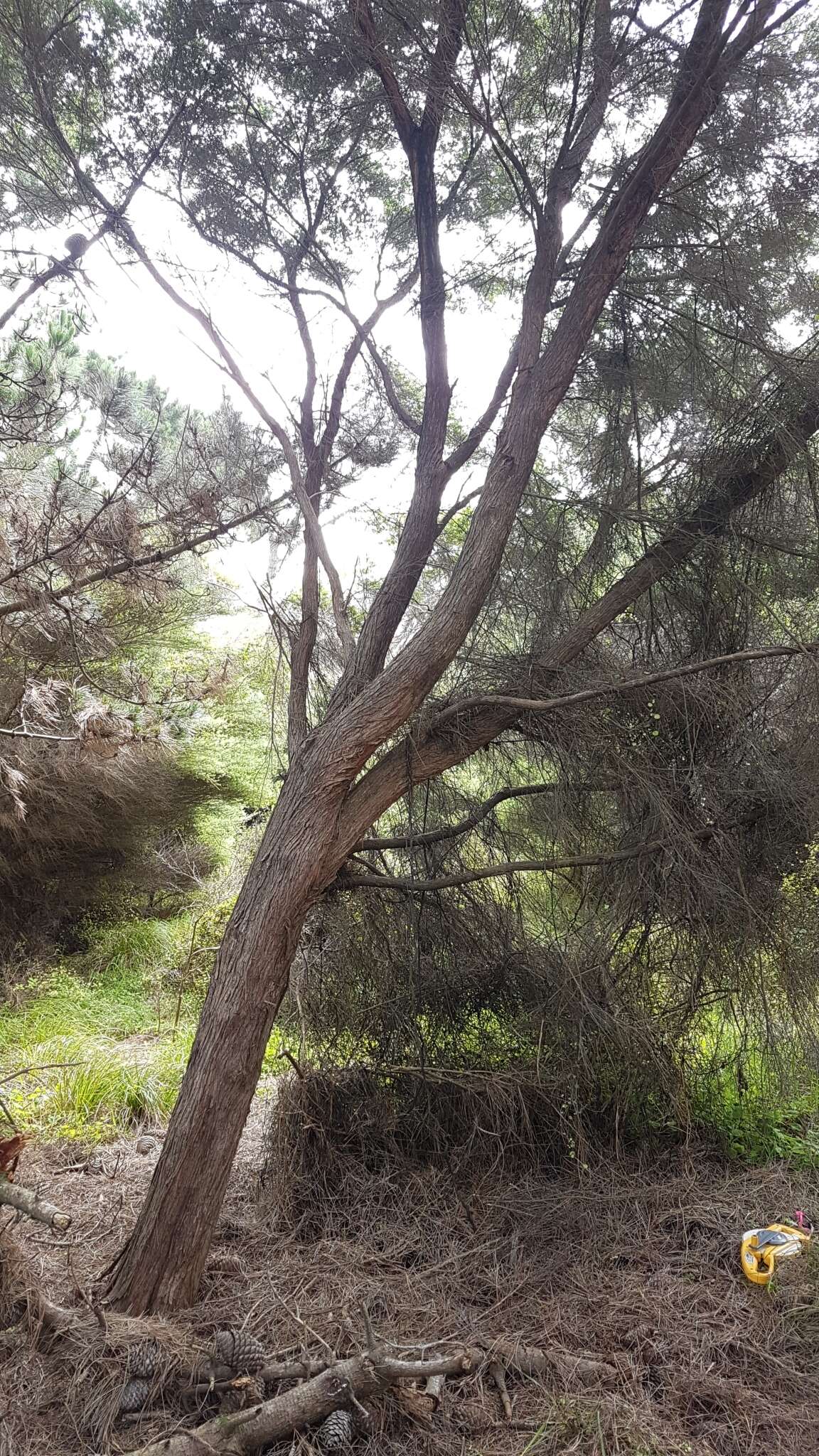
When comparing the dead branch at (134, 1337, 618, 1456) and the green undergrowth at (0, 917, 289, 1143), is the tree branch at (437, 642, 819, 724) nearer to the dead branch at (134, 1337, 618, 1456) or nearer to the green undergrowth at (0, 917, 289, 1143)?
the green undergrowth at (0, 917, 289, 1143)

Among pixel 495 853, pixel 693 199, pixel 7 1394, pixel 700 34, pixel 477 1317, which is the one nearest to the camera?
pixel 7 1394

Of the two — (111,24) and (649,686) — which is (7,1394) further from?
(111,24)

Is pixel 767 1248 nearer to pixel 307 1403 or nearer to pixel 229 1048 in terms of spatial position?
pixel 307 1403

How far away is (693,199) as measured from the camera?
4.09 m

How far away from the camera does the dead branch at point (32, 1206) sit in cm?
254

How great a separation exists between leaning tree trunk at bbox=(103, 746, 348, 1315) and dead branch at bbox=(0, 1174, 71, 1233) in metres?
0.41

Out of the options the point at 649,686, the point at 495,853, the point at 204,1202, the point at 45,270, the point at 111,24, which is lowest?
the point at 204,1202

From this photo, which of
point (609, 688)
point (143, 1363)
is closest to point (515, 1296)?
point (143, 1363)

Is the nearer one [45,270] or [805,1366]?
[805,1366]

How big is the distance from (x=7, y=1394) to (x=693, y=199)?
17.5 ft

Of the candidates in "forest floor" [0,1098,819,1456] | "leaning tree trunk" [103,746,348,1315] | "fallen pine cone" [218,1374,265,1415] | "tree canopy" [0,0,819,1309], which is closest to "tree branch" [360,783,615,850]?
"tree canopy" [0,0,819,1309]

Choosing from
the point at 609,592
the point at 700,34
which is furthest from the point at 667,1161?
the point at 700,34

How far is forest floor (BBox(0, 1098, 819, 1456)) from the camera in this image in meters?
2.40

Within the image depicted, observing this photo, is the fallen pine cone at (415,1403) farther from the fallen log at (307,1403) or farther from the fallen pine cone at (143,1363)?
the fallen pine cone at (143,1363)
